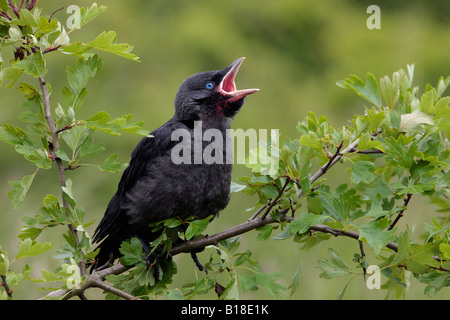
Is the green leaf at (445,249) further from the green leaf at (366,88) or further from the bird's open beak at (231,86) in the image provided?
the bird's open beak at (231,86)

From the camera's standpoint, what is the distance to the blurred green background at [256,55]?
5555 millimetres

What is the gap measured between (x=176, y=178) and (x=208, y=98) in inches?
18.4

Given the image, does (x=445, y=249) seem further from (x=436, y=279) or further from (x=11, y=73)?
(x=11, y=73)

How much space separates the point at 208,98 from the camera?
2629 mm

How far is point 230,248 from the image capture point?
198cm

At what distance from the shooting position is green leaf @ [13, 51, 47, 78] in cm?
165

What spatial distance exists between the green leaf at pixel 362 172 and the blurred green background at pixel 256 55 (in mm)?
3001

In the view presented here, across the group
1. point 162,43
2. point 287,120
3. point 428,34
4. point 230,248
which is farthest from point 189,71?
point 230,248

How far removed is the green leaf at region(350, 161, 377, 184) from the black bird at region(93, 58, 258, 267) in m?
0.68

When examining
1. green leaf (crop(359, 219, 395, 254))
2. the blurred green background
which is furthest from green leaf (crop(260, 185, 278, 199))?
the blurred green background

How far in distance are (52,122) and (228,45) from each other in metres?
4.77

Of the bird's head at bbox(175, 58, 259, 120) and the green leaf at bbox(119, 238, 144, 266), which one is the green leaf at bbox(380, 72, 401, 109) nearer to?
the bird's head at bbox(175, 58, 259, 120)

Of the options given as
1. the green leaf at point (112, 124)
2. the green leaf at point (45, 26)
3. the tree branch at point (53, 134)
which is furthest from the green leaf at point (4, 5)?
the green leaf at point (112, 124)

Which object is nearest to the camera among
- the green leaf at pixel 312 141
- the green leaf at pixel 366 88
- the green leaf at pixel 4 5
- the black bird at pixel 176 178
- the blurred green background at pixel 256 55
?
the green leaf at pixel 4 5
